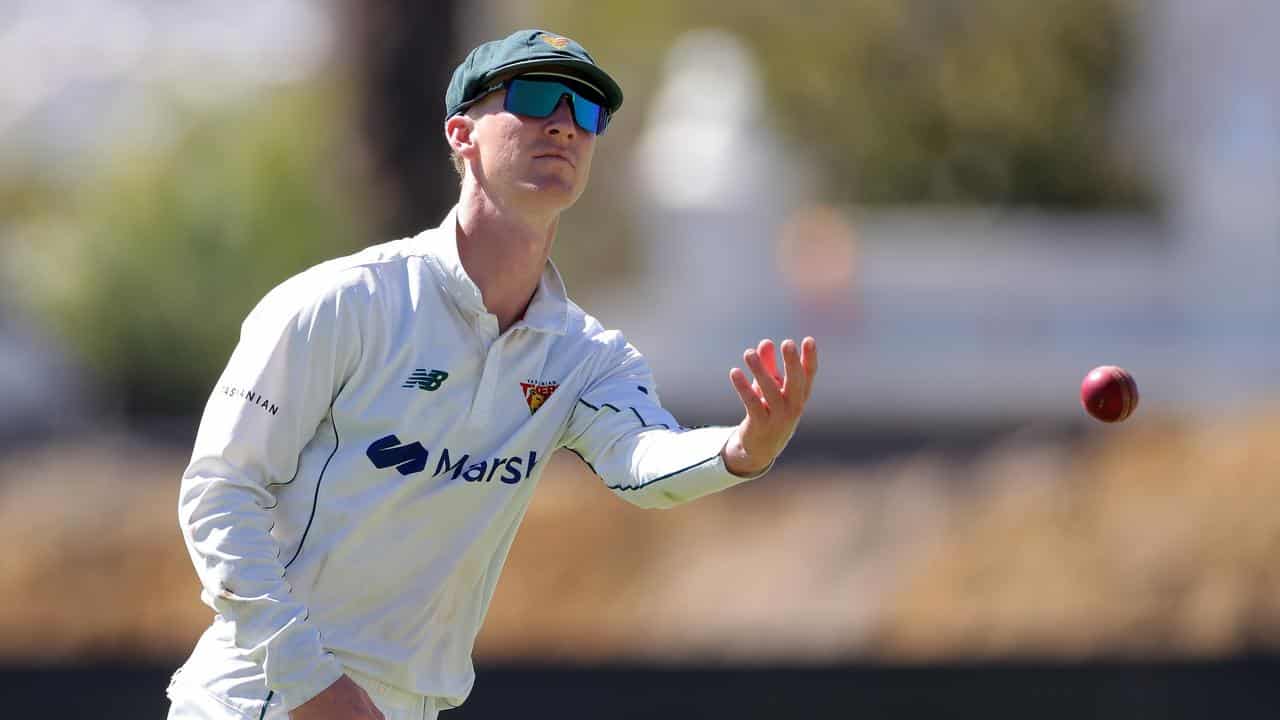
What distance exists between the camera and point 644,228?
30.1m

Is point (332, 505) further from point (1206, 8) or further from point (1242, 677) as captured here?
point (1206, 8)

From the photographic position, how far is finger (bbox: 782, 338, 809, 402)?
3.74 m

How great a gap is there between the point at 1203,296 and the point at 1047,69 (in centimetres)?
726

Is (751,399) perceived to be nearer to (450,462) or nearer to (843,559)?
(450,462)

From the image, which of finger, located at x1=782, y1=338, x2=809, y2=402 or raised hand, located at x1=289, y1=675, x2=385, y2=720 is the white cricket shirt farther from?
finger, located at x1=782, y1=338, x2=809, y2=402

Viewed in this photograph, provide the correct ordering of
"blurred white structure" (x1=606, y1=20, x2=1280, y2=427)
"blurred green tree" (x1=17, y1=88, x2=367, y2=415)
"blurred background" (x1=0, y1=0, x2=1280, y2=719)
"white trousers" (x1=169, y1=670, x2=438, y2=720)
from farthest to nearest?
"blurred white structure" (x1=606, y1=20, x2=1280, y2=427)
"blurred green tree" (x1=17, y1=88, x2=367, y2=415)
"blurred background" (x1=0, y1=0, x2=1280, y2=719)
"white trousers" (x1=169, y1=670, x2=438, y2=720)

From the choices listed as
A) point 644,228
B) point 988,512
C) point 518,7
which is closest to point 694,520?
point 988,512

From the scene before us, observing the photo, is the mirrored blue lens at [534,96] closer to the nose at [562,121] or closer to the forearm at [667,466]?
the nose at [562,121]

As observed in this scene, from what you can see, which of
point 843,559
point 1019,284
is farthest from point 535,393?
point 1019,284

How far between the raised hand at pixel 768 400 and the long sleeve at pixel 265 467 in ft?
2.91

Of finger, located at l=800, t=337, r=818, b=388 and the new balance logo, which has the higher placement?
finger, located at l=800, t=337, r=818, b=388

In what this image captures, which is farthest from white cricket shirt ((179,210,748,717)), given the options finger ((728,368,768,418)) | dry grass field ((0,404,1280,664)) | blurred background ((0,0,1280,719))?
dry grass field ((0,404,1280,664))

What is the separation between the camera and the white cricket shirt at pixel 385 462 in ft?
12.4

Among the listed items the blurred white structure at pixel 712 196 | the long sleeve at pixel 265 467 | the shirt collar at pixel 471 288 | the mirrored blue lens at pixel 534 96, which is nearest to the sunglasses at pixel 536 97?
the mirrored blue lens at pixel 534 96
